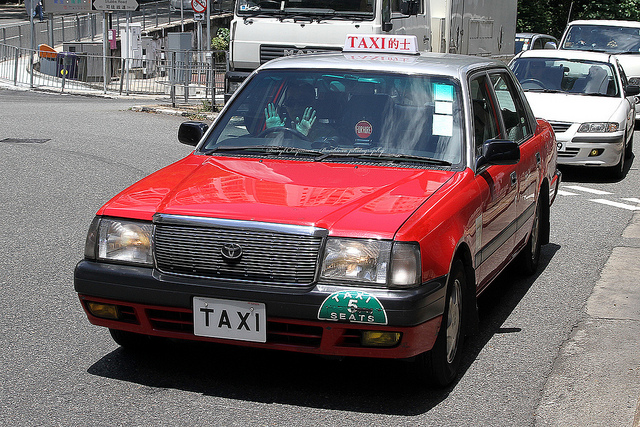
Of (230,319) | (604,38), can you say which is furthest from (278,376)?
(604,38)

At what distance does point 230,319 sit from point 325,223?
605mm

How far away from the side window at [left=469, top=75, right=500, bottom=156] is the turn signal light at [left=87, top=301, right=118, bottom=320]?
7.12ft

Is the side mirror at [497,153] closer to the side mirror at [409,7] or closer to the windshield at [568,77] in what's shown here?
the windshield at [568,77]

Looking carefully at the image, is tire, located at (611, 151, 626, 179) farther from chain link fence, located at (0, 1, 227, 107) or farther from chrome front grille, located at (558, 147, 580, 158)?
chain link fence, located at (0, 1, 227, 107)

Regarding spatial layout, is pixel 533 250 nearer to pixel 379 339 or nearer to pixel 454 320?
pixel 454 320

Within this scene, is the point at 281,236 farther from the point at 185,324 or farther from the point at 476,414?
the point at 476,414

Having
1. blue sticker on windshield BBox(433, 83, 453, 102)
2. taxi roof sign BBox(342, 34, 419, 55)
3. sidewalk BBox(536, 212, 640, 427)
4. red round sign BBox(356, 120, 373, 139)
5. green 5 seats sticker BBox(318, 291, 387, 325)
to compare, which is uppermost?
taxi roof sign BBox(342, 34, 419, 55)

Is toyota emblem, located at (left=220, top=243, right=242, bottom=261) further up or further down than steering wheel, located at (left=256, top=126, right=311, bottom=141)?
further down

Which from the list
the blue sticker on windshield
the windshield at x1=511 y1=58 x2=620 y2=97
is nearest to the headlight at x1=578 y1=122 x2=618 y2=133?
the windshield at x1=511 y1=58 x2=620 y2=97

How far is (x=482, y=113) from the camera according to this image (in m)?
5.52

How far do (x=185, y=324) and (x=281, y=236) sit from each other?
2.13 ft

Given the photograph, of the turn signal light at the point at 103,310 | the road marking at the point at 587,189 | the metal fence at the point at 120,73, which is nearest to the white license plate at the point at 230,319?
the turn signal light at the point at 103,310

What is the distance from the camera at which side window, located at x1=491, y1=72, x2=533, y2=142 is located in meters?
6.06

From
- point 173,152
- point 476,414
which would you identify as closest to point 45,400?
point 476,414
